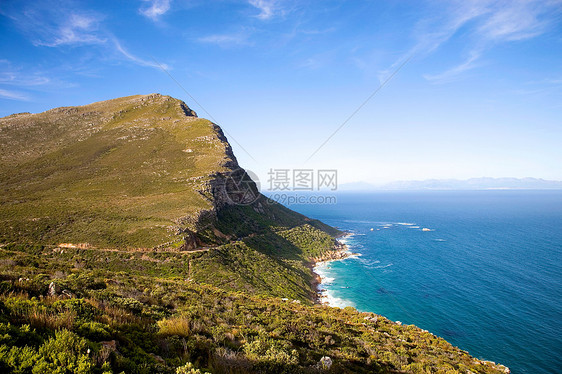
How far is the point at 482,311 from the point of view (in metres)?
40.1

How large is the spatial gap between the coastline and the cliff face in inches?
1008

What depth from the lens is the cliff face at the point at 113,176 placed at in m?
38.9

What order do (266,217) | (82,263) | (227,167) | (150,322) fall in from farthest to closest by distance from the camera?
(266,217), (227,167), (82,263), (150,322)

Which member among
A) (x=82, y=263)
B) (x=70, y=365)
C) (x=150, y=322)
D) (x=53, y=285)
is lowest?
(x=82, y=263)

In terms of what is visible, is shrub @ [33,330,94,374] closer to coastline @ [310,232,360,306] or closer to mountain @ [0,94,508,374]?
mountain @ [0,94,508,374]

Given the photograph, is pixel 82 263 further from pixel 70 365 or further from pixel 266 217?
pixel 266 217

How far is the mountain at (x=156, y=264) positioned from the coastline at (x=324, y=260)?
0.86 metres

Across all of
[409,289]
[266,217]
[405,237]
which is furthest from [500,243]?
[266,217]

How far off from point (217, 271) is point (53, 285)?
27583mm

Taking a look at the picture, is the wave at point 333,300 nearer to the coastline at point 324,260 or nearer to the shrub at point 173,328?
the coastline at point 324,260

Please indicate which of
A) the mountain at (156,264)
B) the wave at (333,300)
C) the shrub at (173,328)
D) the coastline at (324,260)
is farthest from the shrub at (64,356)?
the wave at (333,300)

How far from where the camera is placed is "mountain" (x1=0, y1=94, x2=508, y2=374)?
7434mm

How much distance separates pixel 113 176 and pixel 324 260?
5908cm

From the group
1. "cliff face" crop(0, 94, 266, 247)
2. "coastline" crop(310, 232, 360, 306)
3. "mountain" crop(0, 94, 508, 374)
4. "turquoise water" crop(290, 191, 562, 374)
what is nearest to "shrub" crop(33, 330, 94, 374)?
"mountain" crop(0, 94, 508, 374)
